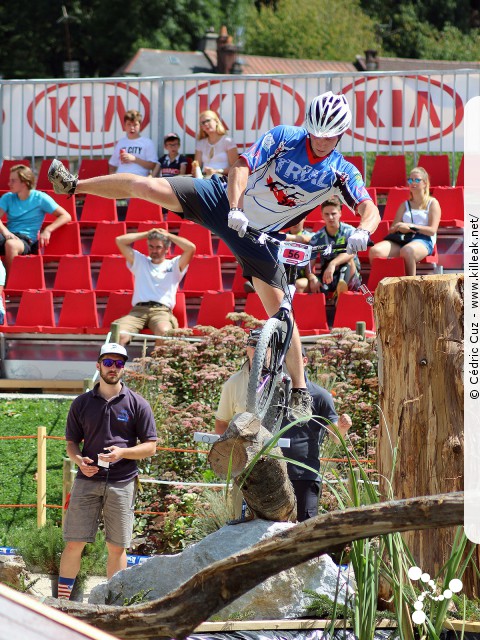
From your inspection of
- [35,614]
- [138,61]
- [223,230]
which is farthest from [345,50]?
[35,614]

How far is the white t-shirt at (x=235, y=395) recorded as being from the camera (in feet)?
23.5

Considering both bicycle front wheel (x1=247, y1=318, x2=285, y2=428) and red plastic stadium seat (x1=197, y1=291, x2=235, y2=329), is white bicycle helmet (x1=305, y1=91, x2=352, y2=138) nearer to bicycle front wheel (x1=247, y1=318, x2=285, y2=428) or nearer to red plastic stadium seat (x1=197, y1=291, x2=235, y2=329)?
bicycle front wheel (x1=247, y1=318, x2=285, y2=428)

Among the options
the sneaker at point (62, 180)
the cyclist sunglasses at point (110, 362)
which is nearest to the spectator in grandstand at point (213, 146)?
the cyclist sunglasses at point (110, 362)

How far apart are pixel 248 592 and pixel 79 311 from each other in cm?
636

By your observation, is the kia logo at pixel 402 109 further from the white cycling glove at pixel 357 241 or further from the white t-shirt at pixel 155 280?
the white cycling glove at pixel 357 241

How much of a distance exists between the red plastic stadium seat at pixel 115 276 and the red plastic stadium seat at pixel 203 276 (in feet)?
2.03

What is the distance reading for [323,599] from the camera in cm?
559

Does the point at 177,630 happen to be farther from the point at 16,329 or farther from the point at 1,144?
the point at 1,144

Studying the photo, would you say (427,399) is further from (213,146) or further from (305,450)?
(213,146)

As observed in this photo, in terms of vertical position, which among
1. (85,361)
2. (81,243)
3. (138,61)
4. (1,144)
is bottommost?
(85,361)

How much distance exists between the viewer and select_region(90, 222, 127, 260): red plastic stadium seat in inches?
508

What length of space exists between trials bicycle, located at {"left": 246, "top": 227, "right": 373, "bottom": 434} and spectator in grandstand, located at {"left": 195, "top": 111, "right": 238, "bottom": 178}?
6.45 metres

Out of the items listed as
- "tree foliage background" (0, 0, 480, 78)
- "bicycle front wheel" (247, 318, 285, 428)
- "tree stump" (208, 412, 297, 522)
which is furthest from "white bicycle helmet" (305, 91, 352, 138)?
"tree foliage background" (0, 0, 480, 78)

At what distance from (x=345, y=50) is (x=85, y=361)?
42.6 meters
